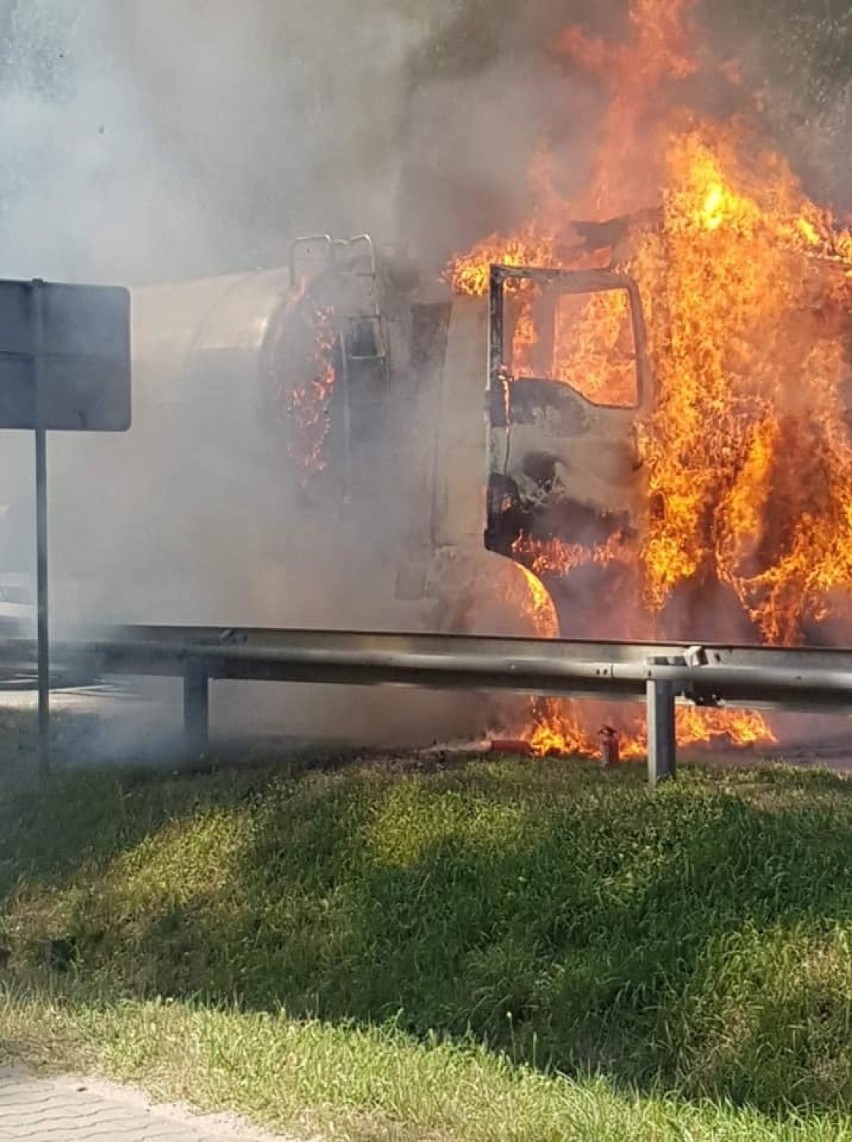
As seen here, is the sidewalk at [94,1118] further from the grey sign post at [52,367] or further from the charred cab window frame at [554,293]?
the charred cab window frame at [554,293]

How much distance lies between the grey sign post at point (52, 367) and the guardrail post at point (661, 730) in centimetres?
293

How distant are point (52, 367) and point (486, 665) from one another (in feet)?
8.81

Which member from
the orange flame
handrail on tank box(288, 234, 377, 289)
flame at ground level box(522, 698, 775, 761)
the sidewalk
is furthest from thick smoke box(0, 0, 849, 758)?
the sidewalk

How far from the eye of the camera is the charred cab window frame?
8.65 m

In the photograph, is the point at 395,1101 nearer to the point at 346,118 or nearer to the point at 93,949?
the point at 93,949

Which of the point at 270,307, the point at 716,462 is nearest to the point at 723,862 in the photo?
the point at 716,462

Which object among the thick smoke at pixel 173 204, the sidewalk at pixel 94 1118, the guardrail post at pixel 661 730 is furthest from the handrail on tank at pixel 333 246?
the sidewalk at pixel 94 1118

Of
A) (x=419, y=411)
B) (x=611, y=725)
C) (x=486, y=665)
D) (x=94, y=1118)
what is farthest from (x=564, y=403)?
(x=94, y=1118)

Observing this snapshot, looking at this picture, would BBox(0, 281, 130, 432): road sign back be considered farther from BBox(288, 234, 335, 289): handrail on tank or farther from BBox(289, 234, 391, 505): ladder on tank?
BBox(288, 234, 335, 289): handrail on tank

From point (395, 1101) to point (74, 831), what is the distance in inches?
118

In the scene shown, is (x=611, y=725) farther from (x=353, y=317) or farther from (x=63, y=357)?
(x=353, y=317)

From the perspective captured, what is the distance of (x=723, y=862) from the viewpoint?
530cm

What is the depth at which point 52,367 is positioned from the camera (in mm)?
8109

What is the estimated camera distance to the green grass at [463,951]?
437cm
